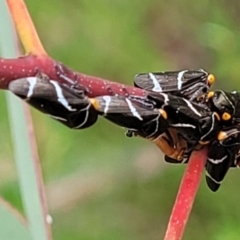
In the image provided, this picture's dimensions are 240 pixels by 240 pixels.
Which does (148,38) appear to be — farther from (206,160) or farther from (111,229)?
(206,160)

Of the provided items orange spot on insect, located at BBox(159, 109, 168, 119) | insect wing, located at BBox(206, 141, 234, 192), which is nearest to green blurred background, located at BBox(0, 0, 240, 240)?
insect wing, located at BBox(206, 141, 234, 192)

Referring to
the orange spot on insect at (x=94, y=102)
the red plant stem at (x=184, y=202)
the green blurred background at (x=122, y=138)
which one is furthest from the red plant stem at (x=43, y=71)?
the green blurred background at (x=122, y=138)

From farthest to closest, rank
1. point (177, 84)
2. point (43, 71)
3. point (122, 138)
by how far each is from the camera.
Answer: point (122, 138) < point (177, 84) < point (43, 71)

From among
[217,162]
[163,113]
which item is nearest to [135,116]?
[163,113]

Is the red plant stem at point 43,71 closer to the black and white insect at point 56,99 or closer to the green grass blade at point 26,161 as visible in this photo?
the black and white insect at point 56,99

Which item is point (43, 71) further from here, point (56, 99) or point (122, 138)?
point (122, 138)

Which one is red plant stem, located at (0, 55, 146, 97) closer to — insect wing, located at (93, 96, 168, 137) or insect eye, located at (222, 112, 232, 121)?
insect wing, located at (93, 96, 168, 137)
